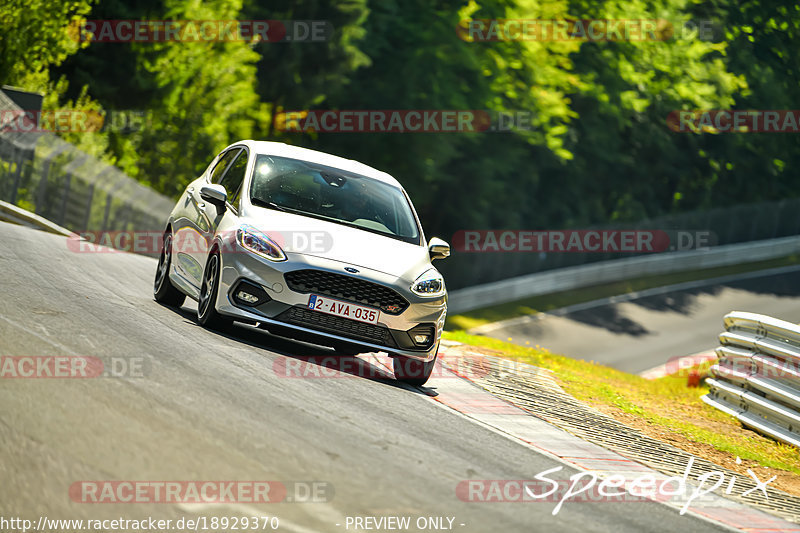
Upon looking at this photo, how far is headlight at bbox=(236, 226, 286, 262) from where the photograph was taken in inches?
349

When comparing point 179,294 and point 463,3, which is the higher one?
point 463,3

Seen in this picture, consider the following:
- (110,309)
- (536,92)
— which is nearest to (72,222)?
(110,309)

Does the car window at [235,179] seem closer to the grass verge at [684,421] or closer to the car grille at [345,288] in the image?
the car grille at [345,288]

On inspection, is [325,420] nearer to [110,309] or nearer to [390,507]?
[390,507]

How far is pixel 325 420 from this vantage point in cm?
691

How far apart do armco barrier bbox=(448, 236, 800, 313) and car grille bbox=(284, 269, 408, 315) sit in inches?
1116

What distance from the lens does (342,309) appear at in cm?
885

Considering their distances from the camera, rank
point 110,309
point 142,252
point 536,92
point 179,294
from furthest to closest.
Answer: point 536,92 → point 142,252 → point 179,294 → point 110,309

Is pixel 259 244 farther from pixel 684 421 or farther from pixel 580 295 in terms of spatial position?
pixel 580 295

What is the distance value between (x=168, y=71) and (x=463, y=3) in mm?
12139

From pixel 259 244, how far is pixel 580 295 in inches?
1331

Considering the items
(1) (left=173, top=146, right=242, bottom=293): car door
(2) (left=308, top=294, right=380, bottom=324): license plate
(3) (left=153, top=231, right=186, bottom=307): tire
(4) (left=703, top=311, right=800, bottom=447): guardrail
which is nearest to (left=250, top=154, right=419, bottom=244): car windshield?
(1) (left=173, top=146, right=242, bottom=293): car door

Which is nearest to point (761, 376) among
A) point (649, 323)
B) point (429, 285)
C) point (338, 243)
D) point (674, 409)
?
point (674, 409)

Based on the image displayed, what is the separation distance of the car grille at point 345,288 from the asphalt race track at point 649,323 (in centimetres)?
2065
